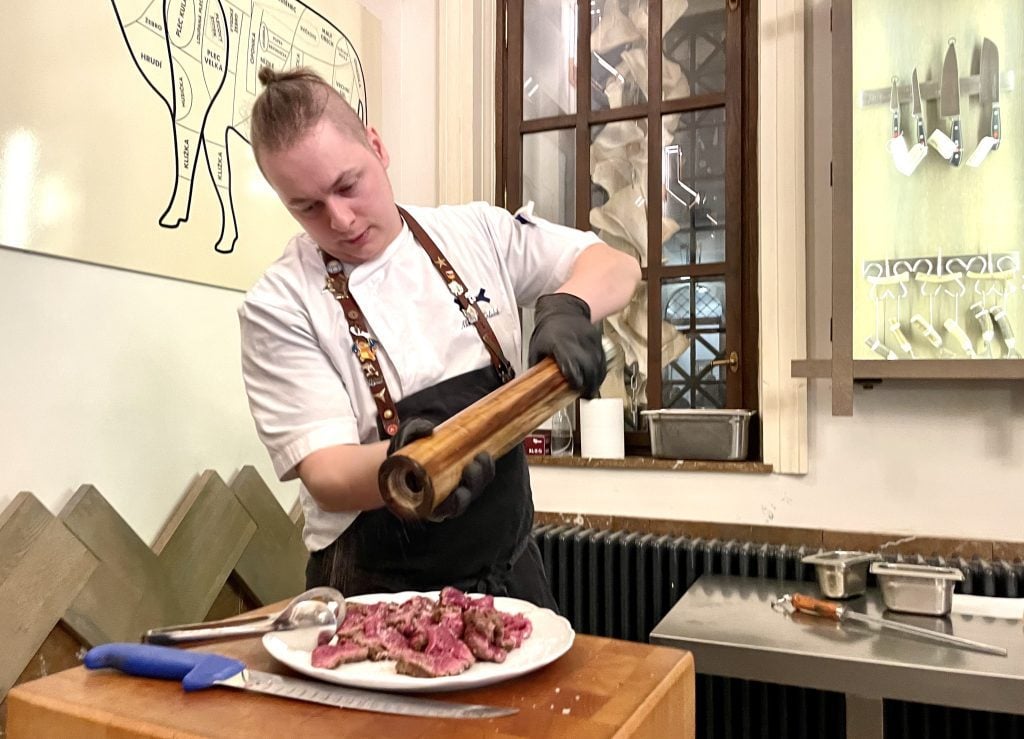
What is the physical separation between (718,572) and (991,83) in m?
1.32

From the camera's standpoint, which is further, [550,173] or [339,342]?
[550,173]

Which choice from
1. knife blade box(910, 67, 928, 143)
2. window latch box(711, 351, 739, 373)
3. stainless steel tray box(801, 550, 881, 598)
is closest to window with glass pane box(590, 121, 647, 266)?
window latch box(711, 351, 739, 373)

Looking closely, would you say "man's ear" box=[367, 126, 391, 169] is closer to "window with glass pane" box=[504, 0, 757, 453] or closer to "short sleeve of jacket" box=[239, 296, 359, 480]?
"short sleeve of jacket" box=[239, 296, 359, 480]

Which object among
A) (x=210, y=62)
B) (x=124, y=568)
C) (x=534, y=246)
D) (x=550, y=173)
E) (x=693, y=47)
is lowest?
(x=124, y=568)

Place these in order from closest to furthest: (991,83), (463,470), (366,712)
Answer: (366,712) < (463,470) < (991,83)

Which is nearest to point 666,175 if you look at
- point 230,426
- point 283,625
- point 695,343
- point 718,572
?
point 695,343

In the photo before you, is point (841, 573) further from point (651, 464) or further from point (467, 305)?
point (467, 305)

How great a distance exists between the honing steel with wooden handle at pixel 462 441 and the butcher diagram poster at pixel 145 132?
39.2 inches

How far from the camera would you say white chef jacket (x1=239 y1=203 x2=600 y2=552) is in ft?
3.70

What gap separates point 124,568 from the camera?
1524 mm

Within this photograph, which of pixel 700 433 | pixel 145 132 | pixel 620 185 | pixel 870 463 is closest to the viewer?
pixel 145 132

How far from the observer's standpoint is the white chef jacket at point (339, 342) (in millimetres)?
1128

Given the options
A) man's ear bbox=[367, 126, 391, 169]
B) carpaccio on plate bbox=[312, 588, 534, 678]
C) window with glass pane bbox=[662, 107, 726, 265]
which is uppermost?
window with glass pane bbox=[662, 107, 726, 265]

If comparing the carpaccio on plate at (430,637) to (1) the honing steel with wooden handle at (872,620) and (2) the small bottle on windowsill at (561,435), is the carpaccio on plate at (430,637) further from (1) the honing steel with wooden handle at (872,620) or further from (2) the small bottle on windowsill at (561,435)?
(2) the small bottle on windowsill at (561,435)
